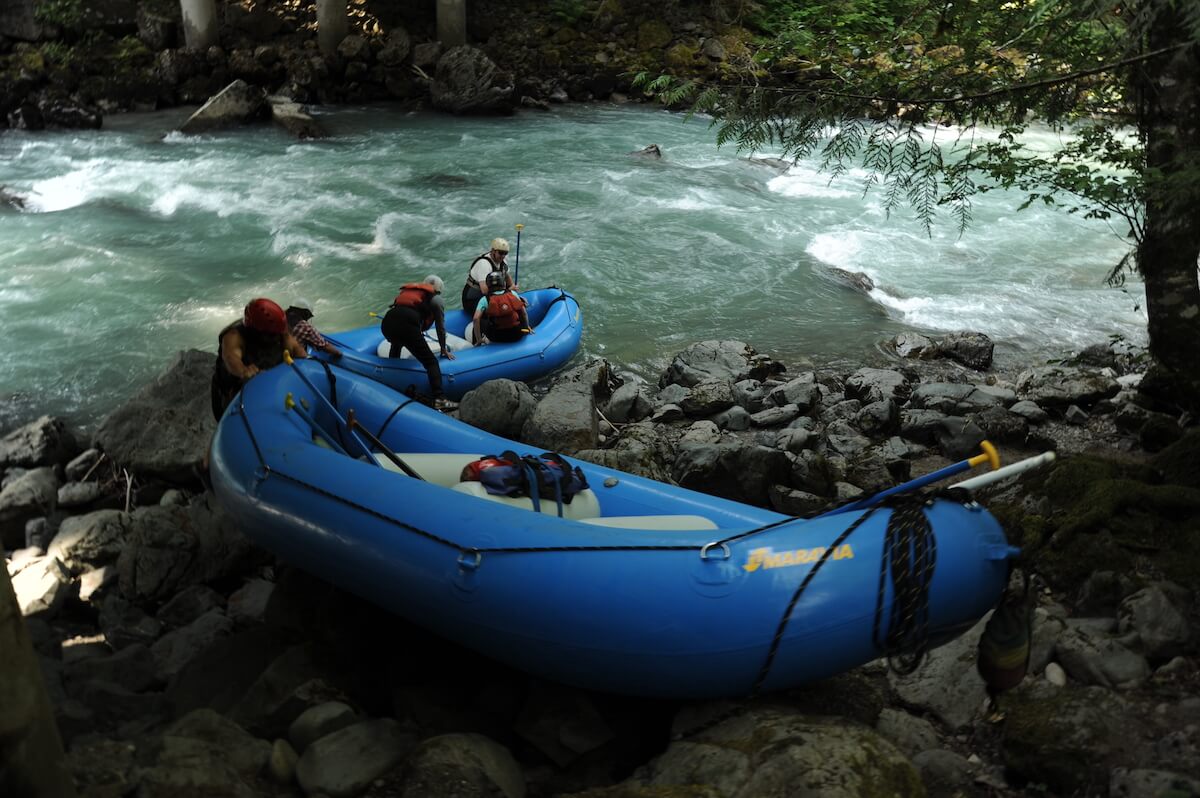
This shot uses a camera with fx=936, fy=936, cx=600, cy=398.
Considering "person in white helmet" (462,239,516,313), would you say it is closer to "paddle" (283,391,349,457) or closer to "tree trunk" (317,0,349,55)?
"paddle" (283,391,349,457)

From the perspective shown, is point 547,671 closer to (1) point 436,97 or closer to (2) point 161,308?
(2) point 161,308

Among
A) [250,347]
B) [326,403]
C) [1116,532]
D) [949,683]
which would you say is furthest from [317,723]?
[1116,532]

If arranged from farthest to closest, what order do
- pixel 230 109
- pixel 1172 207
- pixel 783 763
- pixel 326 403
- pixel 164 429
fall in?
pixel 230 109
pixel 164 429
pixel 326 403
pixel 1172 207
pixel 783 763

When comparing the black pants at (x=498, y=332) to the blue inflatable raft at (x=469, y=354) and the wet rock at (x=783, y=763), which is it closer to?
the blue inflatable raft at (x=469, y=354)

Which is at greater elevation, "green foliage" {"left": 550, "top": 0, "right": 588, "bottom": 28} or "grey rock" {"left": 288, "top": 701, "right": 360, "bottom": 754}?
"green foliage" {"left": 550, "top": 0, "right": 588, "bottom": 28}

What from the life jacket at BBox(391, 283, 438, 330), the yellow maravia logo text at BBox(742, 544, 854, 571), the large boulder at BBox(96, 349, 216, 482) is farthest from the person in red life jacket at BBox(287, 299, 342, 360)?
the yellow maravia logo text at BBox(742, 544, 854, 571)

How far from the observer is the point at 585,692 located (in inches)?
150

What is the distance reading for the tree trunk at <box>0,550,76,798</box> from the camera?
225cm

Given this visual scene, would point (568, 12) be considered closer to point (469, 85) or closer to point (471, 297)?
point (469, 85)

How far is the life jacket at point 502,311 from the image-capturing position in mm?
8031

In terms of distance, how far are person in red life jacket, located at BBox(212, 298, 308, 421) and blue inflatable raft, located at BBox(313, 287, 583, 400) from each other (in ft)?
5.72

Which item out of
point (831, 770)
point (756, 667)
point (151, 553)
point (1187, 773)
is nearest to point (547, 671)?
point (756, 667)

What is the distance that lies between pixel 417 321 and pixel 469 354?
2.49ft

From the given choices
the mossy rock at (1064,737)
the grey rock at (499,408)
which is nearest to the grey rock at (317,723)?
the mossy rock at (1064,737)
